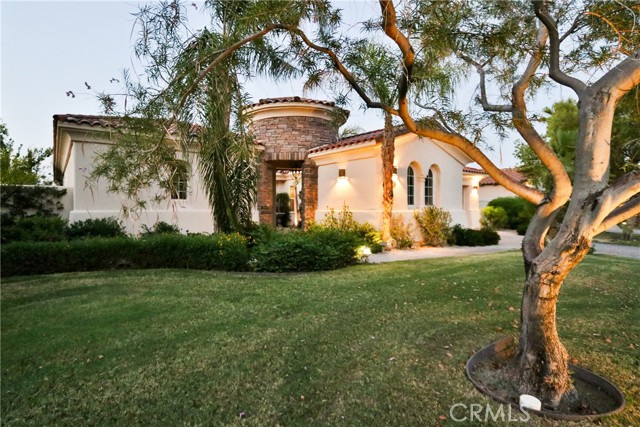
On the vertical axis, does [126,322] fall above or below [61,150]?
below

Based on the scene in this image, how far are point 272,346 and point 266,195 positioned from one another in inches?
493

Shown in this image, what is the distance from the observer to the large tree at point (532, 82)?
3.04m

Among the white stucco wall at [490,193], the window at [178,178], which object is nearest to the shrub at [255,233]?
the window at [178,178]

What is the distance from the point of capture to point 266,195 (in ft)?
53.4

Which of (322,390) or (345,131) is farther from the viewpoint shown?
(345,131)

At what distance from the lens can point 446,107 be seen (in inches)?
172

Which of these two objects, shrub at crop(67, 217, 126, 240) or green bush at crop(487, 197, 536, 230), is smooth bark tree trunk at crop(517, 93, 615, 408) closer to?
shrub at crop(67, 217, 126, 240)

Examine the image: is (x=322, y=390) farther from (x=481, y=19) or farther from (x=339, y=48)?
(x=481, y=19)

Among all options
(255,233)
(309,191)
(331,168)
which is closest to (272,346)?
(255,233)

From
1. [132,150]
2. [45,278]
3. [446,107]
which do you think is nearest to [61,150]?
[45,278]

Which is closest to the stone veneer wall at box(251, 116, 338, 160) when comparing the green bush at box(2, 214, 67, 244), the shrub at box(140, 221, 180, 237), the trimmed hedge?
the shrub at box(140, 221, 180, 237)

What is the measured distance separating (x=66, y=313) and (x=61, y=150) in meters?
12.1

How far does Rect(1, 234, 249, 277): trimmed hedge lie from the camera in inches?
340

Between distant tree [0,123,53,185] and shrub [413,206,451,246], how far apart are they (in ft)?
77.6
